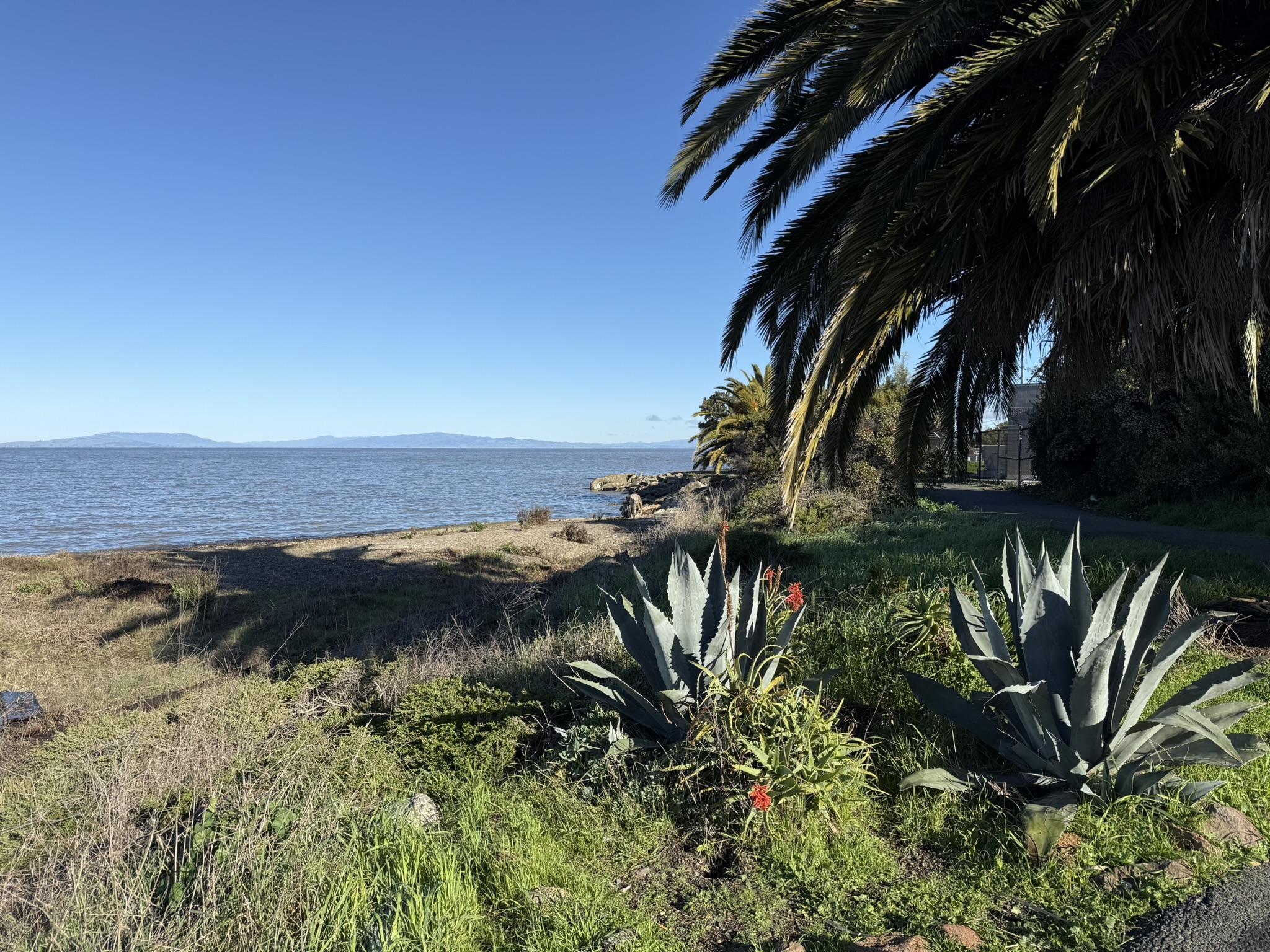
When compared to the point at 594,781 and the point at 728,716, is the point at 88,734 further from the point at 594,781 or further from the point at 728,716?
the point at 728,716

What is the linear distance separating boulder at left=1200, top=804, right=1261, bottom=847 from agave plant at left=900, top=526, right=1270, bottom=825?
0.37ft

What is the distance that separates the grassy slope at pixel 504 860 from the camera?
2639 millimetres

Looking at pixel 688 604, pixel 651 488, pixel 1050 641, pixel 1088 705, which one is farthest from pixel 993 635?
pixel 651 488

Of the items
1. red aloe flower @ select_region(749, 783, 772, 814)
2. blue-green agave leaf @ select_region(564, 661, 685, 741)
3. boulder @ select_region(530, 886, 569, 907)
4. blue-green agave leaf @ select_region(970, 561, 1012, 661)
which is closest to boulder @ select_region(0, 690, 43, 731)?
blue-green agave leaf @ select_region(564, 661, 685, 741)

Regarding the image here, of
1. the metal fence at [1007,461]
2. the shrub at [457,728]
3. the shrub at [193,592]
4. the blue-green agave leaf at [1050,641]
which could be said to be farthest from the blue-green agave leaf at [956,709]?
the metal fence at [1007,461]

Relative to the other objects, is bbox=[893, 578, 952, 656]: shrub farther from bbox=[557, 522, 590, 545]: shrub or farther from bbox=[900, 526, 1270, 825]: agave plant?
bbox=[557, 522, 590, 545]: shrub

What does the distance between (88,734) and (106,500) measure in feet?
148

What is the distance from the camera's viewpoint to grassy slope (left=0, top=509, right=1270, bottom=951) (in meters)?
2.64

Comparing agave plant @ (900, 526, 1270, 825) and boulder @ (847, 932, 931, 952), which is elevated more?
agave plant @ (900, 526, 1270, 825)

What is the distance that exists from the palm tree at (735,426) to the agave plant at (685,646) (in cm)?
1497

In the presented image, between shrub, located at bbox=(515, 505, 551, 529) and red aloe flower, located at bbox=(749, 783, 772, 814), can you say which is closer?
red aloe flower, located at bbox=(749, 783, 772, 814)

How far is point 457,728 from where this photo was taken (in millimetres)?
4516

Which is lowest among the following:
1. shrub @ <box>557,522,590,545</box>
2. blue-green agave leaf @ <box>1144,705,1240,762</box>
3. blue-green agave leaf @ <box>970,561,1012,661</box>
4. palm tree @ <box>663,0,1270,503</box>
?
shrub @ <box>557,522,590,545</box>

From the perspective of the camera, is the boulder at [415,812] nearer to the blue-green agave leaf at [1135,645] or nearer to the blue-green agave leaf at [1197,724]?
the blue-green agave leaf at [1135,645]
